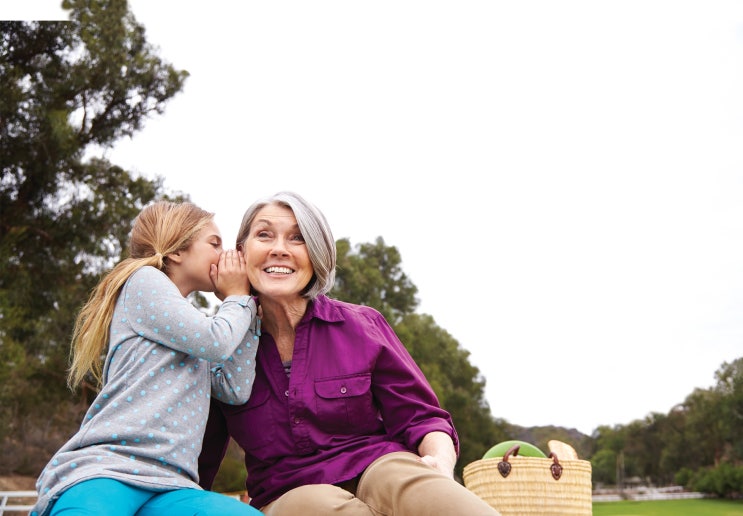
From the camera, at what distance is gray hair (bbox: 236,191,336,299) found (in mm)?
2611

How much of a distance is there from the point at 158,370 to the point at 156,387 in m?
0.06

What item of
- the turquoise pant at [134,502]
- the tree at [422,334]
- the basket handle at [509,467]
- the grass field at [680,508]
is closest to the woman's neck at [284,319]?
the turquoise pant at [134,502]

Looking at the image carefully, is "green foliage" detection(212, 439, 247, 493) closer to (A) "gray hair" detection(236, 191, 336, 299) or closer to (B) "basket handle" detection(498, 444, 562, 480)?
(B) "basket handle" detection(498, 444, 562, 480)

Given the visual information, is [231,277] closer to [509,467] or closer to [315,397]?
[315,397]

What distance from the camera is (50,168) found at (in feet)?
40.9

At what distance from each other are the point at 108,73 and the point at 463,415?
17.3 meters

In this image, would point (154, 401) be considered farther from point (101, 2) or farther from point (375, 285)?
point (375, 285)

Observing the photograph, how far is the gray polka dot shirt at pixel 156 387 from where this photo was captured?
6.84ft

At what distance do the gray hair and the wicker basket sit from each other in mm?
1528

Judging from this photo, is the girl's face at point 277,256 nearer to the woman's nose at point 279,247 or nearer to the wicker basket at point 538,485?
the woman's nose at point 279,247

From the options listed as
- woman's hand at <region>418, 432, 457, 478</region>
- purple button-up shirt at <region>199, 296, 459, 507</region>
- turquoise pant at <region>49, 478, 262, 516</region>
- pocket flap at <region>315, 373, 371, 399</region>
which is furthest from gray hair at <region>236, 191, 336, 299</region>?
turquoise pant at <region>49, 478, 262, 516</region>

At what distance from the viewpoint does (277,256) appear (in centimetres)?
260

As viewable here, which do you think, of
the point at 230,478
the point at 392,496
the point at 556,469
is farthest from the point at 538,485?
the point at 230,478

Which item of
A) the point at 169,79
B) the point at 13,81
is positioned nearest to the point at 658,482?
the point at 169,79
